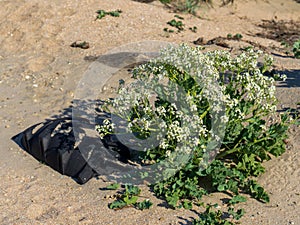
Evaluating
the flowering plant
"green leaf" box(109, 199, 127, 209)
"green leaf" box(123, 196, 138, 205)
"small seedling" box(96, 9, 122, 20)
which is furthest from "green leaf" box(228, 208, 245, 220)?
"small seedling" box(96, 9, 122, 20)

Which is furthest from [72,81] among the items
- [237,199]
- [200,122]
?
[237,199]

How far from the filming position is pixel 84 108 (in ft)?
21.1

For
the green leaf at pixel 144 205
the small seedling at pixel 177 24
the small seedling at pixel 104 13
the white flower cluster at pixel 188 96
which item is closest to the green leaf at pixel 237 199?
the white flower cluster at pixel 188 96

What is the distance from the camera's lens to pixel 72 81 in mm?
7262

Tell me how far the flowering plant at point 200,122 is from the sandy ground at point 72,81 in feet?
0.75

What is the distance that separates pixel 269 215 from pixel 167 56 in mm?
1847

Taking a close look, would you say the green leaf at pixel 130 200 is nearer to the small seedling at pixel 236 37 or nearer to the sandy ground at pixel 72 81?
the sandy ground at pixel 72 81

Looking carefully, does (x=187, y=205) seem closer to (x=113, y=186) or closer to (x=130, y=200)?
(x=130, y=200)

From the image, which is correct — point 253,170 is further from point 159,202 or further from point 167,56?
point 167,56

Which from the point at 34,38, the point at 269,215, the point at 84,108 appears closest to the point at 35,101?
the point at 84,108

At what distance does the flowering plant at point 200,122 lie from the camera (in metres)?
4.27

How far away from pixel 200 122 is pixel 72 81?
3.63 metres

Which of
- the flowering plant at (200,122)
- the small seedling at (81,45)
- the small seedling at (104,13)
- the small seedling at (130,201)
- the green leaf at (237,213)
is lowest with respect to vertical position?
the small seedling at (81,45)

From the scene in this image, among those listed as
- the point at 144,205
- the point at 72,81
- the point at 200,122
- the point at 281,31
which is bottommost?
the point at 72,81
